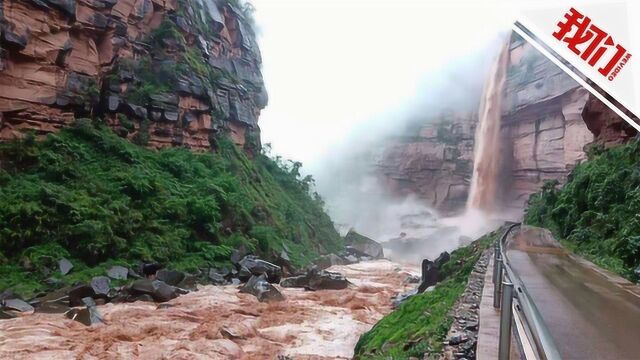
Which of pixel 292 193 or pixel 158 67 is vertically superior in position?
pixel 158 67

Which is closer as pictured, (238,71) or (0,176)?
(0,176)

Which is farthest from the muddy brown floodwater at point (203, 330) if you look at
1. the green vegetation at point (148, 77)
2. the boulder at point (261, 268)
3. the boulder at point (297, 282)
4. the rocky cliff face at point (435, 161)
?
the rocky cliff face at point (435, 161)

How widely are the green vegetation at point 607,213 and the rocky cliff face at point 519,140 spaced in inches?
117

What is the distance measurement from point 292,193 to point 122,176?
21.2 metres

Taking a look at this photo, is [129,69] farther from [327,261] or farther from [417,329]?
[417,329]

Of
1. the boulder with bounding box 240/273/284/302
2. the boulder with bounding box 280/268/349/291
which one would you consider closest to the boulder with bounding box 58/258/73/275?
the boulder with bounding box 240/273/284/302

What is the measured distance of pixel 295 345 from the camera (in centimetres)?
1053

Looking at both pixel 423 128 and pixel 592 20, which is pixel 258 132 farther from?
pixel 592 20

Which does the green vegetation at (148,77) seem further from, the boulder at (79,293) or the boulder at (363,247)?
the boulder at (363,247)

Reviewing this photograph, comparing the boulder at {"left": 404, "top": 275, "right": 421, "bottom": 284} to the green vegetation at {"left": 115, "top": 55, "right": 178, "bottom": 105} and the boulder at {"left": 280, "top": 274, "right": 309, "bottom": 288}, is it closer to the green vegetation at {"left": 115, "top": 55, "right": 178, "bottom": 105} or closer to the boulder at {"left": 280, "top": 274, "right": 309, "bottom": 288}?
the boulder at {"left": 280, "top": 274, "right": 309, "bottom": 288}

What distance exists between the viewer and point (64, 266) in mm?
13953

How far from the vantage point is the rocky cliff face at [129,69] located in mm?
18141

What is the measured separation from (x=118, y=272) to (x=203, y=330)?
5.47 m

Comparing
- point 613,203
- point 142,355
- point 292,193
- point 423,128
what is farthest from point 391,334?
point 423,128
